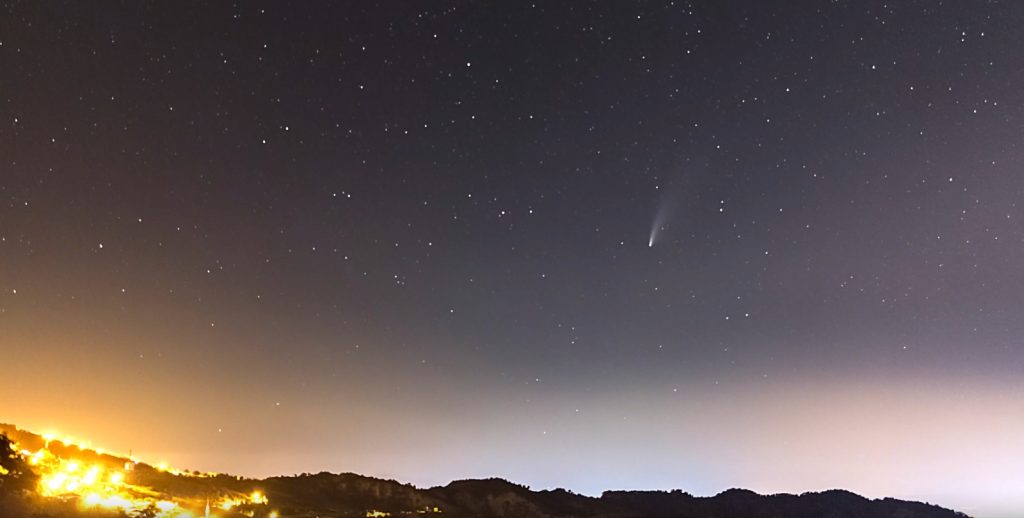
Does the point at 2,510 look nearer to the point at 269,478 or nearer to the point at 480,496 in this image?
the point at 269,478

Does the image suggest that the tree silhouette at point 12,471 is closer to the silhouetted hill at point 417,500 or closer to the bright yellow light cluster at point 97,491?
the bright yellow light cluster at point 97,491

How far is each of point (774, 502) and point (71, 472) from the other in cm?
14969

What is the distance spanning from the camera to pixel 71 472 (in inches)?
1683

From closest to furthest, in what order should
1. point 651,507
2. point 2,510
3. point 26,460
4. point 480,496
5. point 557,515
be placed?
point 2,510 < point 26,460 < point 557,515 < point 480,496 < point 651,507

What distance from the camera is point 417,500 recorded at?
9669cm

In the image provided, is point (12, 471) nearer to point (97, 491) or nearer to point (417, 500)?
point (97, 491)

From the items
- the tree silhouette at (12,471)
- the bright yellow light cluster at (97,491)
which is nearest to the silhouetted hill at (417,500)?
the bright yellow light cluster at (97,491)

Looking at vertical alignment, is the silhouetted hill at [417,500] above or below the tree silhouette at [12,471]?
below

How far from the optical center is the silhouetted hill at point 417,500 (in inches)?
2031

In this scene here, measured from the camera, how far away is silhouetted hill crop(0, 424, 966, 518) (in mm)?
51594

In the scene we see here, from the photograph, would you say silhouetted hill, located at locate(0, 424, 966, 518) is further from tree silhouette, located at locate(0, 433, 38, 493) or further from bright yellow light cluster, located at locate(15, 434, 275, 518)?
tree silhouette, located at locate(0, 433, 38, 493)

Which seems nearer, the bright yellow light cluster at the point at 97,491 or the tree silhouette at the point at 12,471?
the tree silhouette at the point at 12,471

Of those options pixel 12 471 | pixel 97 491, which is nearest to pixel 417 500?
pixel 97 491

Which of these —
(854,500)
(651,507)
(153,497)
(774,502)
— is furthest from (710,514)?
(153,497)
